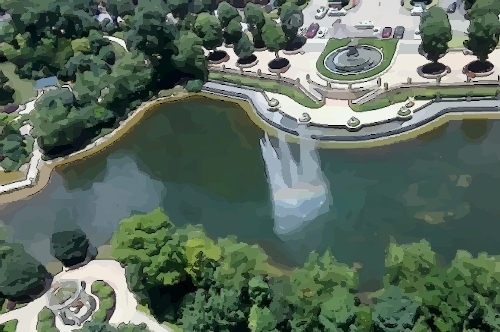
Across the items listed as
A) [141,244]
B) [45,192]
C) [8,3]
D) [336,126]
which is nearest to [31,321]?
[141,244]

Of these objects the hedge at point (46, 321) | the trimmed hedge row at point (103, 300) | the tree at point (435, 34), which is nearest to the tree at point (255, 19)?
the tree at point (435, 34)

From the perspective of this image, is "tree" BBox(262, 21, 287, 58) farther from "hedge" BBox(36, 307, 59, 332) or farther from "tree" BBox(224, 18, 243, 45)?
"hedge" BBox(36, 307, 59, 332)

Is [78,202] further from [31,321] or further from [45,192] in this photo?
[31,321]

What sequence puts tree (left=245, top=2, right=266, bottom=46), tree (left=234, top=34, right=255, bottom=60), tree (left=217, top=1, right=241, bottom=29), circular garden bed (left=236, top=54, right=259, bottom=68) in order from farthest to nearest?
1. tree (left=217, top=1, right=241, bottom=29)
2. circular garden bed (left=236, top=54, right=259, bottom=68)
3. tree (left=245, top=2, right=266, bottom=46)
4. tree (left=234, top=34, right=255, bottom=60)

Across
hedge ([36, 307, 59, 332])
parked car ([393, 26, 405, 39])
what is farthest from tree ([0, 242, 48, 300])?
parked car ([393, 26, 405, 39])

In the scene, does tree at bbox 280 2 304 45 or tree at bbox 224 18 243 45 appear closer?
tree at bbox 280 2 304 45

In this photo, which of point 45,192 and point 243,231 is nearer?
point 243,231

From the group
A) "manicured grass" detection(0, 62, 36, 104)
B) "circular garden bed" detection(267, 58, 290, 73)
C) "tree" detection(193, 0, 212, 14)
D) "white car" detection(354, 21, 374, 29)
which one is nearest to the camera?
"circular garden bed" detection(267, 58, 290, 73)

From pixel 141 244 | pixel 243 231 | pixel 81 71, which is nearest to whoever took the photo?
pixel 141 244
